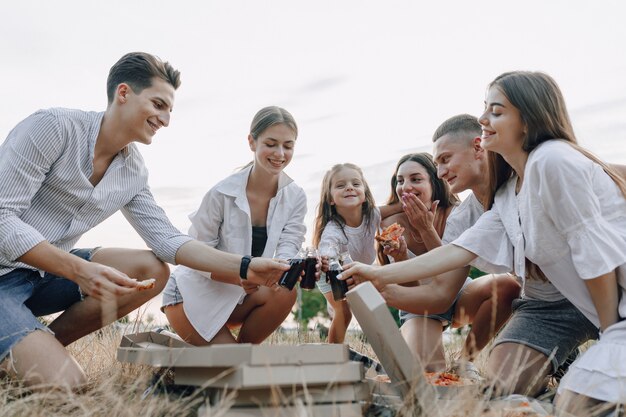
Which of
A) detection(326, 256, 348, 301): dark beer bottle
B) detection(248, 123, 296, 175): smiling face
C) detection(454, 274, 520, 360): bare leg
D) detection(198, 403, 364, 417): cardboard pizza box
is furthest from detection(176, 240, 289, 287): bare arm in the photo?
detection(198, 403, 364, 417): cardboard pizza box

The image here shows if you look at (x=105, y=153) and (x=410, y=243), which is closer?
(x=105, y=153)

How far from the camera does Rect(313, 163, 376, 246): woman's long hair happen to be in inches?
240

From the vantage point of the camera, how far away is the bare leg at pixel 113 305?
439 cm

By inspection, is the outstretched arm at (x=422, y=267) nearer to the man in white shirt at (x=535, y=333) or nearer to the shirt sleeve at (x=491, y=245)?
the shirt sleeve at (x=491, y=245)

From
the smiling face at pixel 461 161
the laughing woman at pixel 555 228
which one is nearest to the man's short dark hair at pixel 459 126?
the smiling face at pixel 461 161

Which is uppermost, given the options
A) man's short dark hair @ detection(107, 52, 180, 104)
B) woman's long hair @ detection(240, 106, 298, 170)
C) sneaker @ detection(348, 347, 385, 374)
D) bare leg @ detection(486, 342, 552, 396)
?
man's short dark hair @ detection(107, 52, 180, 104)

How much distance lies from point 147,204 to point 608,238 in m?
3.13

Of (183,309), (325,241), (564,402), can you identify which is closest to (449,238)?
(325,241)

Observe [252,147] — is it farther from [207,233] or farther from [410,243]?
[410,243]

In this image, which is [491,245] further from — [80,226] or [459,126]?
[80,226]

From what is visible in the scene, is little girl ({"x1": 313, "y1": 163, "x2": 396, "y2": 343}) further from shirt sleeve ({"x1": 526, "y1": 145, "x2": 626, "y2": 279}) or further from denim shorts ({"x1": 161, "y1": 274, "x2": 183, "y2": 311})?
shirt sleeve ({"x1": 526, "y1": 145, "x2": 626, "y2": 279})

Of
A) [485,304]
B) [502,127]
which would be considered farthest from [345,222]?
[502,127]

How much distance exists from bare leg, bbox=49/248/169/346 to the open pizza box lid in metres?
2.01

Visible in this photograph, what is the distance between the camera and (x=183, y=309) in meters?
5.34
